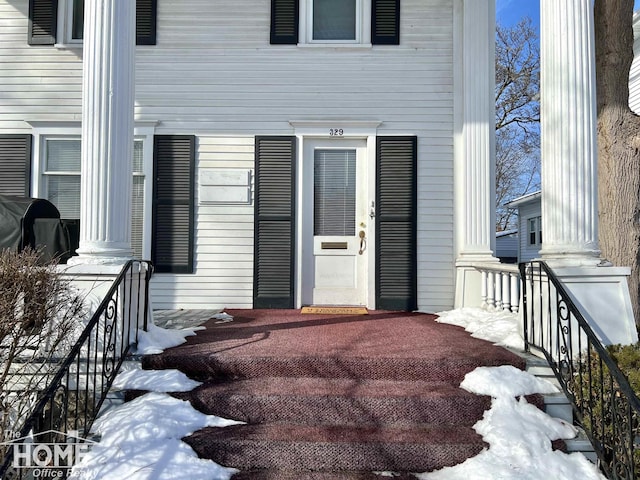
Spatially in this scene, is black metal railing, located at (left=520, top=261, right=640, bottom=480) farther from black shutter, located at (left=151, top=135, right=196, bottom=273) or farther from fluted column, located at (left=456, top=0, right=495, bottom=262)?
black shutter, located at (left=151, top=135, right=196, bottom=273)

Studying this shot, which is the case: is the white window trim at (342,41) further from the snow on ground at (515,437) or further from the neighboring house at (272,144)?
the snow on ground at (515,437)

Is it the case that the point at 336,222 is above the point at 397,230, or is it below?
above

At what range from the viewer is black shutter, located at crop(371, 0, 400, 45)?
5684 mm

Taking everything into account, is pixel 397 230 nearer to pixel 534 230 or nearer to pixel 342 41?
pixel 342 41

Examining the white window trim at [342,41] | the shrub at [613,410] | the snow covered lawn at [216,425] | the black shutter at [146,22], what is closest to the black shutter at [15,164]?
the black shutter at [146,22]

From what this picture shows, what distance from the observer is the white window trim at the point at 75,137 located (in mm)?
5625

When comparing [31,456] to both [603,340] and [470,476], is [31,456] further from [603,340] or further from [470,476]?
[603,340]

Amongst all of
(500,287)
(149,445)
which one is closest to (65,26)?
(149,445)

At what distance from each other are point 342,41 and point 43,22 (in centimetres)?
404

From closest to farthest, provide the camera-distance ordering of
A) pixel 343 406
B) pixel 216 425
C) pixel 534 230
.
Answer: pixel 216 425, pixel 343 406, pixel 534 230

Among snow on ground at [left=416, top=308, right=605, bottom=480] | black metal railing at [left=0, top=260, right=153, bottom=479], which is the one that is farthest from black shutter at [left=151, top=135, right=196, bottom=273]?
snow on ground at [left=416, top=308, right=605, bottom=480]

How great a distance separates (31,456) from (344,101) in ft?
16.1

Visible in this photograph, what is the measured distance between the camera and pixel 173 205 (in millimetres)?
5629

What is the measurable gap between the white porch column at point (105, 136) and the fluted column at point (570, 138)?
356cm
